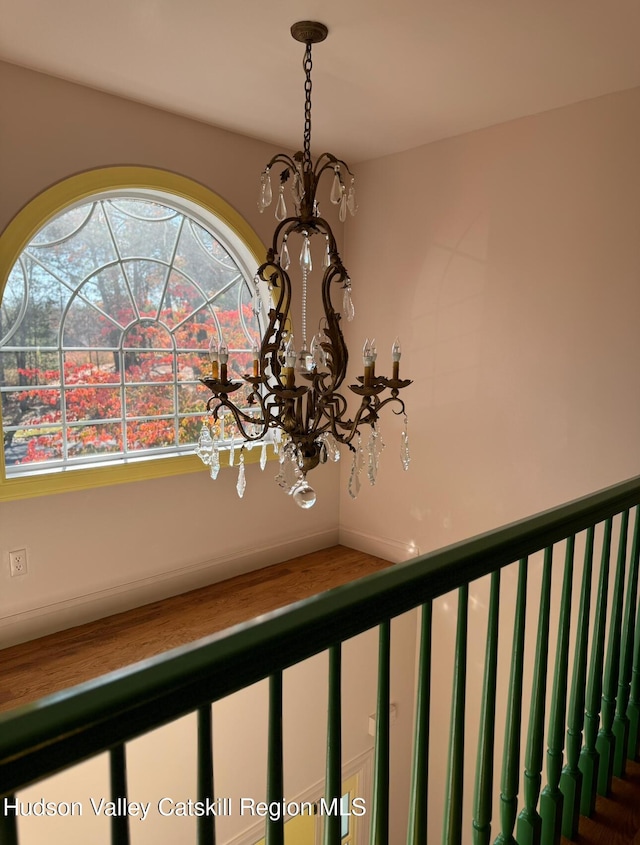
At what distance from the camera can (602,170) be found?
3.02 m

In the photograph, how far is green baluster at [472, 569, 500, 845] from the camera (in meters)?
1.09

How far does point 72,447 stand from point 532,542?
2.59 meters

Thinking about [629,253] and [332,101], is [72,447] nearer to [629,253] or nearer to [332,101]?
[332,101]

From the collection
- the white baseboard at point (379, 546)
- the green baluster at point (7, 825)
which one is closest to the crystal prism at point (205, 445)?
the green baluster at point (7, 825)

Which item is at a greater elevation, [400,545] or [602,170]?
[602,170]

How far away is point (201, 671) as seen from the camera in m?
0.64

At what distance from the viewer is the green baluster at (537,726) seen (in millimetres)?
1237

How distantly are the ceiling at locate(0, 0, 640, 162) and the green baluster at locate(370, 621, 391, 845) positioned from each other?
84.8 inches

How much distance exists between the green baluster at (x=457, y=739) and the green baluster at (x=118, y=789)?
56 centimetres

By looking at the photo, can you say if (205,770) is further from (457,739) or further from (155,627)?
(155,627)

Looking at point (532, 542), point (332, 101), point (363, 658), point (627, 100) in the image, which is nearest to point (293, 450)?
point (532, 542)

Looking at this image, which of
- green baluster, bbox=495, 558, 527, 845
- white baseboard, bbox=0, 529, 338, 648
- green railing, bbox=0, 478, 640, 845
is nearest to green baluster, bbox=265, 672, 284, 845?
green railing, bbox=0, 478, 640, 845

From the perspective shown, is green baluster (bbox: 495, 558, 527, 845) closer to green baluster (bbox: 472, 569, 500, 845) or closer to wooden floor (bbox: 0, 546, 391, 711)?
green baluster (bbox: 472, 569, 500, 845)

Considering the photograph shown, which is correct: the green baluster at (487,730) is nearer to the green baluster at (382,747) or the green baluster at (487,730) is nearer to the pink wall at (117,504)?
the green baluster at (382,747)
